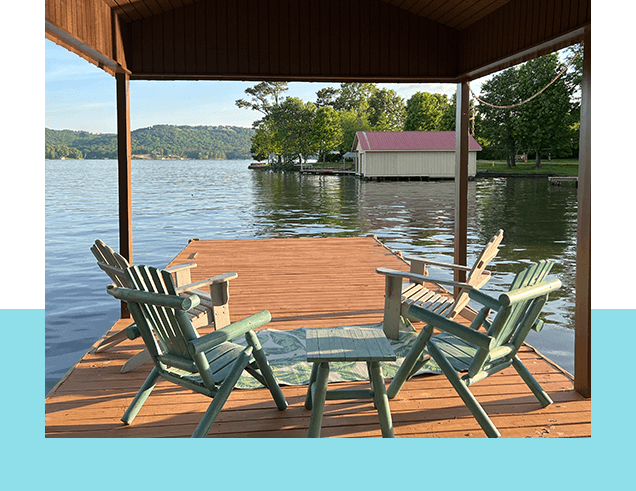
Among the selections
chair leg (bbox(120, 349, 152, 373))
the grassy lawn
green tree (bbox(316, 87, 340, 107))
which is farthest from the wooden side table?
green tree (bbox(316, 87, 340, 107))

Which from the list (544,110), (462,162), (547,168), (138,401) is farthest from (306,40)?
(547,168)

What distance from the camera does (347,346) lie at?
3014mm

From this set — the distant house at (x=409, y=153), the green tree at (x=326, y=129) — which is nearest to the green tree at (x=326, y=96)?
the green tree at (x=326, y=129)

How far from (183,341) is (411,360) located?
1.25 meters

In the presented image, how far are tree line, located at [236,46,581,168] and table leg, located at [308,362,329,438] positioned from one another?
33.5m

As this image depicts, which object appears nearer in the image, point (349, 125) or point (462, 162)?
point (462, 162)

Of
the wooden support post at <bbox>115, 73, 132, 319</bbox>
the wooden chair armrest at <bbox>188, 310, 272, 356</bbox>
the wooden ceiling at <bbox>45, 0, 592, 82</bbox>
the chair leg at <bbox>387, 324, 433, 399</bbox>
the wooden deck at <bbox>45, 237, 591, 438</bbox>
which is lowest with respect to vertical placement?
the wooden deck at <bbox>45, 237, 591, 438</bbox>

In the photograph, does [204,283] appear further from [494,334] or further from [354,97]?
[354,97]

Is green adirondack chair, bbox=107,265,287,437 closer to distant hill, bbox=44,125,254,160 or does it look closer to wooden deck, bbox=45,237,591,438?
wooden deck, bbox=45,237,591,438

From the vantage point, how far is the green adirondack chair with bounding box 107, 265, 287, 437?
2975 mm

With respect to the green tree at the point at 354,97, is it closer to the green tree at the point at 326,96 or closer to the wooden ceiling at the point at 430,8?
the green tree at the point at 326,96
